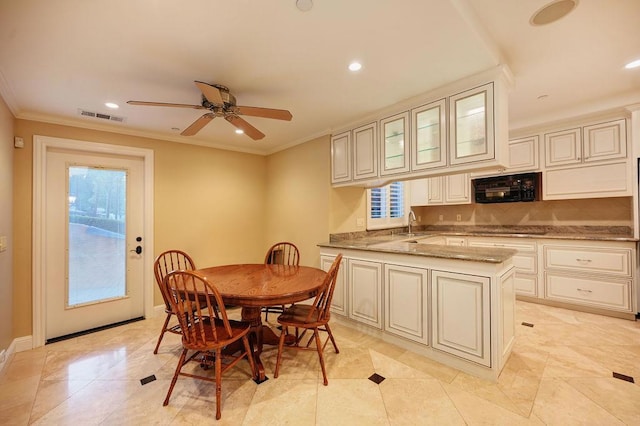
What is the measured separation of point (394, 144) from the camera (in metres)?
3.02

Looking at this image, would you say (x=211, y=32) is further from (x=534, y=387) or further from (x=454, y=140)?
(x=534, y=387)

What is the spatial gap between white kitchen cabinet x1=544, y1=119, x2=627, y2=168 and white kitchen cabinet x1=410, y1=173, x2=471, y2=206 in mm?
1092

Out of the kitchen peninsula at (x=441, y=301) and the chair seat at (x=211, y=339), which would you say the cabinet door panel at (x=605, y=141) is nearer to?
the kitchen peninsula at (x=441, y=301)

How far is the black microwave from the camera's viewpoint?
3.91 metres

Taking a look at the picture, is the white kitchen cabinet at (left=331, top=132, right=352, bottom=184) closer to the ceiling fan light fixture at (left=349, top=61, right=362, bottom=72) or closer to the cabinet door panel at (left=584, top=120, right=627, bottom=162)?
the ceiling fan light fixture at (left=349, top=61, right=362, bottom=72)

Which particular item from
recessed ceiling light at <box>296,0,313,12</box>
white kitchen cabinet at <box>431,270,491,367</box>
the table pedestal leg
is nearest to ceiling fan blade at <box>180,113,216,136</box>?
recessed ceiling light at <box>296,0,313,12</box>

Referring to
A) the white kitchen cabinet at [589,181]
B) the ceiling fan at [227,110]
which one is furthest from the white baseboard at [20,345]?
the white kitchen cabinet at [589,181]

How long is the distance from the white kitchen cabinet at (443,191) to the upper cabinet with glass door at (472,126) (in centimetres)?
213

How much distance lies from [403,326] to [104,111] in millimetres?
3735

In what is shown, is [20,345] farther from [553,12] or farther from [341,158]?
[553,12]

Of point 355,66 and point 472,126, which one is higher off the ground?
point 355,66

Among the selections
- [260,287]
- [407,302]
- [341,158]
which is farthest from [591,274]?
[260,287]

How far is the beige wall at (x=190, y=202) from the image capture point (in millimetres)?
2814

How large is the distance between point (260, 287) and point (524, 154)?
4079mm
